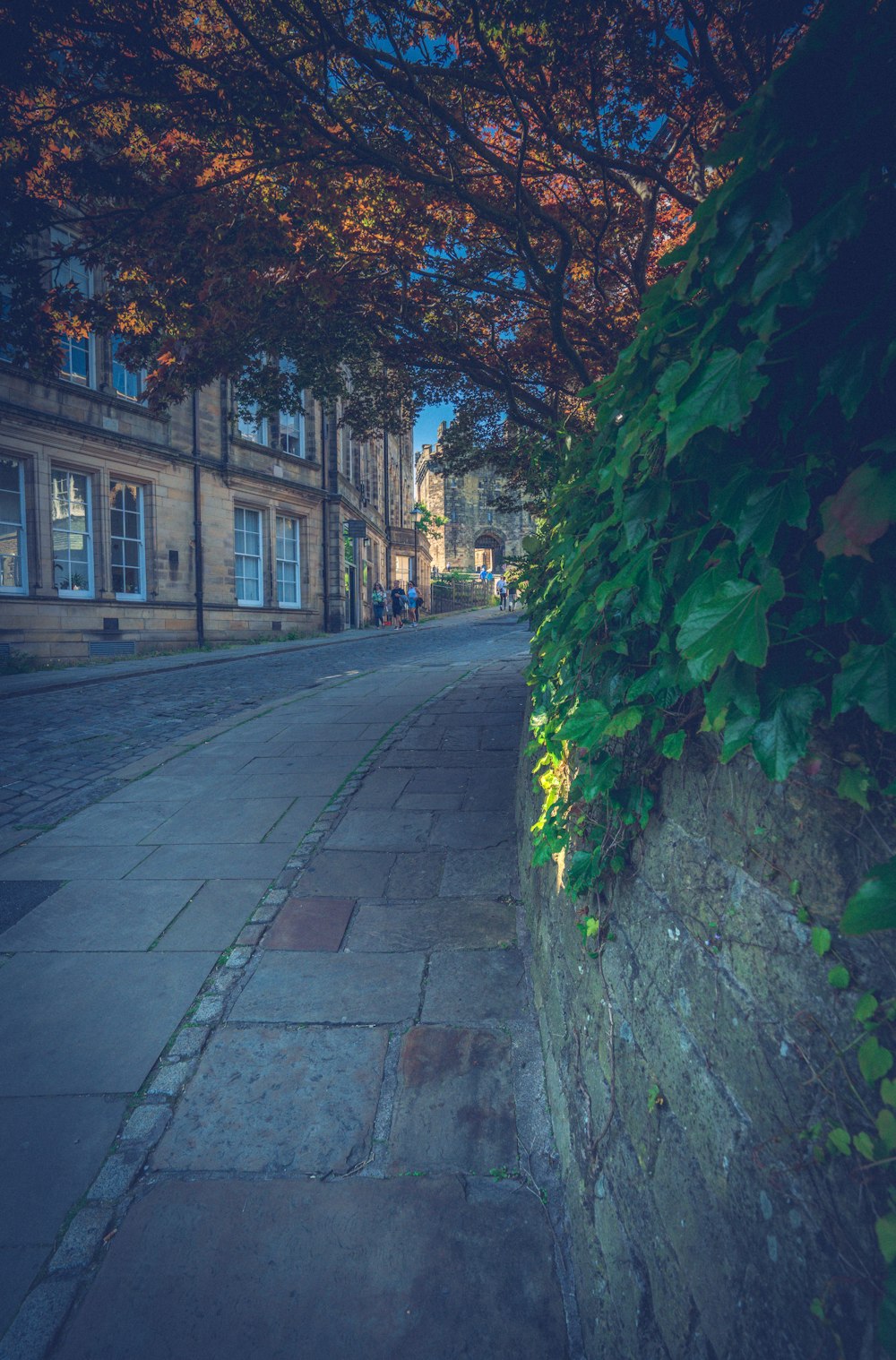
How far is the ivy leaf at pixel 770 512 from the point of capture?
947mm

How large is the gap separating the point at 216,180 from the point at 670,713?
182 inches

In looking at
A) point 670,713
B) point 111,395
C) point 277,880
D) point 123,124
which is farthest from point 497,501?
point 111,395

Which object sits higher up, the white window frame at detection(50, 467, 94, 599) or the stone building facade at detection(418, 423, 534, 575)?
the stone building facade at detection(418, 423, 534, 575)

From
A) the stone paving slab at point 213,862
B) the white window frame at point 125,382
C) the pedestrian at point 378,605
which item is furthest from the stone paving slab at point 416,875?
the pedestrian at point 378,605

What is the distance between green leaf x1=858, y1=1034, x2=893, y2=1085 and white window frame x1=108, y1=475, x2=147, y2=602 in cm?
1536

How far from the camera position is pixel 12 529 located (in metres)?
12.4

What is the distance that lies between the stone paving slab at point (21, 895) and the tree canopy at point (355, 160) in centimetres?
354

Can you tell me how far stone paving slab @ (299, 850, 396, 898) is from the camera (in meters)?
3.55

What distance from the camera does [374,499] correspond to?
28.1 m

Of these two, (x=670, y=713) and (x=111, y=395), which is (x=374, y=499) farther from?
(x=670, y=713)

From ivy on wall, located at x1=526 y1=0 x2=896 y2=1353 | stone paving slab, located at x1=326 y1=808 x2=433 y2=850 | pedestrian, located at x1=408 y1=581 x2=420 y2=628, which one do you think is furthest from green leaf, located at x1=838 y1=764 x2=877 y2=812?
pedestrian, located at x1=408 y1=581 x2=420 y2=628

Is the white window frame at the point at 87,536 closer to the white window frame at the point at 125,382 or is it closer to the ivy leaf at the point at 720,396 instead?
the white window frame at the point at 125,382

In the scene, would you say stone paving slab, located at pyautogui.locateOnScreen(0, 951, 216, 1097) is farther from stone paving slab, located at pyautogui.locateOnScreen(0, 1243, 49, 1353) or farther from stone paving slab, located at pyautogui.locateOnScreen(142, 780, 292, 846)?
stone paving slab, located at pyautogui.locateOnScreen(142, 780, 292, 846)

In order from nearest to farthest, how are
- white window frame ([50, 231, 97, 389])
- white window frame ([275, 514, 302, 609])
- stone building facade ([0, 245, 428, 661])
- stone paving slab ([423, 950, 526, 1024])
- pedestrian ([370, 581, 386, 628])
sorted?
stone paving slab ([423, 950, 526, 1024])
stone building facade ([0, 245, 428, 661])
white window frame ([50, 231, 97, 389])
white window frame ([275, 514, 302, 609])
pedestrian ([370, 581, 386, 628])
